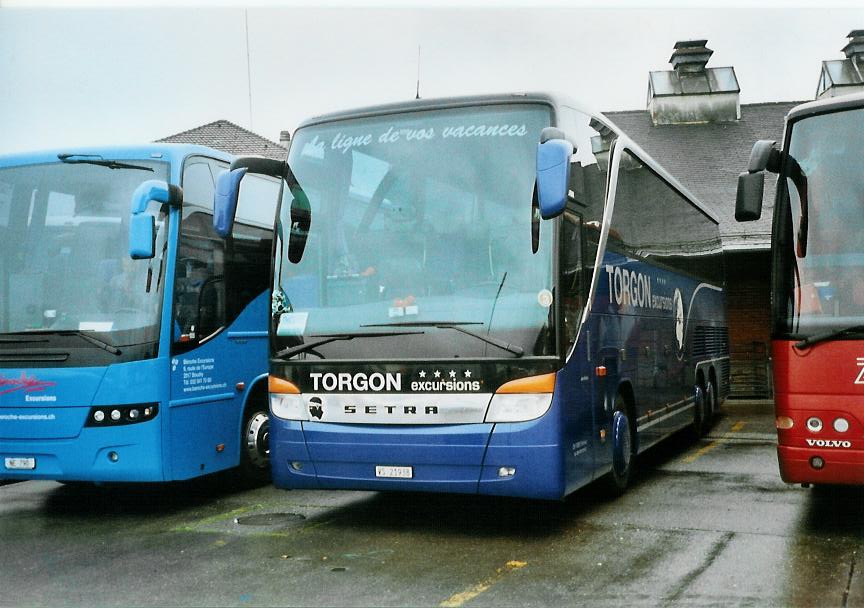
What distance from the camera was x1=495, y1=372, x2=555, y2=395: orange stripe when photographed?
681 centimetres

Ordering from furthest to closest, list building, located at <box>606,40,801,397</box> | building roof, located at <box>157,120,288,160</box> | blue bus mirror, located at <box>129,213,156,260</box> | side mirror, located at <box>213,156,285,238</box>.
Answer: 1. building roof, located at <box>157,120,288,160</box>
2. building, located at <box>606,40,801,397</box>
3. blue bus mirror, located at <box>129,213,156,260</box>
4. side mirror, located at <box>213,156,285,238</box>

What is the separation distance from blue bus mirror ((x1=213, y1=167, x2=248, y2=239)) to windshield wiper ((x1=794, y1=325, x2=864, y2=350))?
14.3 feet

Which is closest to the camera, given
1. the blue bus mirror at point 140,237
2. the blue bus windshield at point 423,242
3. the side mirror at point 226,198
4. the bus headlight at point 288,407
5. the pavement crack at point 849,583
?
the pavement crack at point 849,583

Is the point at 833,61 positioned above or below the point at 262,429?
above

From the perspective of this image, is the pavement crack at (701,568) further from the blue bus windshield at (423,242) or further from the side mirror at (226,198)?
the side mirror at (226,198)

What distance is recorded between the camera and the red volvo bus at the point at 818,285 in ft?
21.9

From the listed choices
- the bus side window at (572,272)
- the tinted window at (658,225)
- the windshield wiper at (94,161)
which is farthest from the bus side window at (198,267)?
the tinted window at (658,225)

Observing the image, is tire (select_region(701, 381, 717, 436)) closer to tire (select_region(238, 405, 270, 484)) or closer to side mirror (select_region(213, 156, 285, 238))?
tire (select_region(238, 405, 270, 484))

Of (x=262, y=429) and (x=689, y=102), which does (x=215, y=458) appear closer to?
(x=262, y=429)

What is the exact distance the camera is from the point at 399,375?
7.10 m

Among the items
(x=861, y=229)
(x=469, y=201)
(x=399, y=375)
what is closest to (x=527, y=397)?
(x=399, y=375)

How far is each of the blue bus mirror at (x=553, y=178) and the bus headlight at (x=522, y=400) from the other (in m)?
1.18

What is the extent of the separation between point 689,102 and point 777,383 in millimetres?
21338

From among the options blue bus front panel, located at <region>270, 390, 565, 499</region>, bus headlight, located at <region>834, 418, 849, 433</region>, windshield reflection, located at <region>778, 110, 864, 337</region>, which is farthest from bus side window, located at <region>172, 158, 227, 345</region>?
bus headlight, located at <region>834, 418, 849, 433</region>
